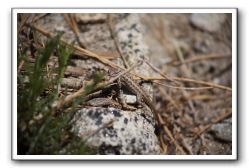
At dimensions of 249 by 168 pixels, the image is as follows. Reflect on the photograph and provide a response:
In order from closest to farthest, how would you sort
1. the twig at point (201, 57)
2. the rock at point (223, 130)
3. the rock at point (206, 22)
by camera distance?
the rock at point (223, 130), the twig at point (201, 57), the rock at point (206, 22)

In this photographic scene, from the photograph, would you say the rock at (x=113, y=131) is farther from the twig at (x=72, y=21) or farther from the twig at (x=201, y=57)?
the twig at (x=201, y=57)

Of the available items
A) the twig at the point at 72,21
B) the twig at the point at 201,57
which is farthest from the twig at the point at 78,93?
the twig at the point at 201,57

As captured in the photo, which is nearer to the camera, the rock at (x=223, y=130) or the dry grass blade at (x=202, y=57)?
the rock at (x=223, y=130)

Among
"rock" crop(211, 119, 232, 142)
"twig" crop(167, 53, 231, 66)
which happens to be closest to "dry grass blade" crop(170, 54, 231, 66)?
"twig" crop(167, 53, 231, 66)

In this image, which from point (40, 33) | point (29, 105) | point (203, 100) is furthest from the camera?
point (203, 100)

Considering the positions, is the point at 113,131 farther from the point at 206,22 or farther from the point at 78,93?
the point at 206,22
